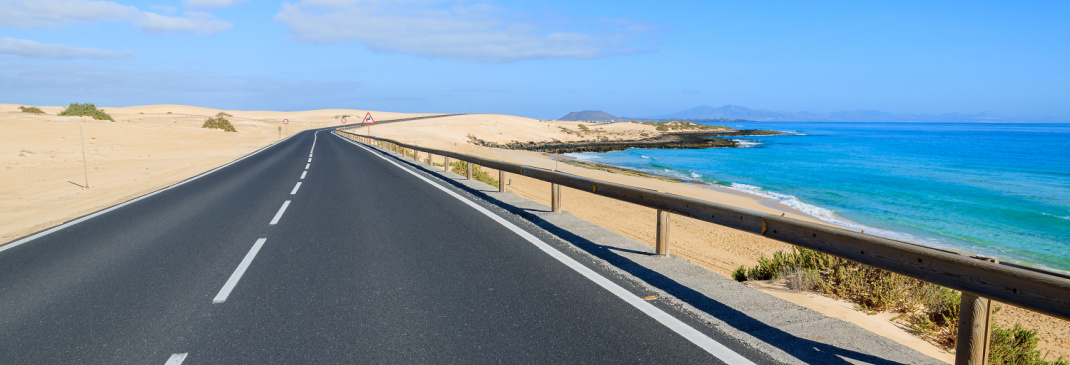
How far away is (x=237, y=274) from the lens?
19.5 ft

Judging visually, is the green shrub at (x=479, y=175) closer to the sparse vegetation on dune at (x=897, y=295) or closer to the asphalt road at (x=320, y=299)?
the asphalt road at (x=320, y=299)

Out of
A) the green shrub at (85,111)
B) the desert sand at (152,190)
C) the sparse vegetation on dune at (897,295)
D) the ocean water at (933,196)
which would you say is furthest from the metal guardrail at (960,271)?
the green shrub at (85,111)

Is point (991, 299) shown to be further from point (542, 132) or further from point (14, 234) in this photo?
point (542, 132)

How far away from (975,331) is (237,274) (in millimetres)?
6257

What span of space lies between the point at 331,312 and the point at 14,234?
769 centimetres

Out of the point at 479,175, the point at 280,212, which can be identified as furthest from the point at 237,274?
the point at 479,175

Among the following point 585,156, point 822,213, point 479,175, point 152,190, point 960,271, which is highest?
point 960,271

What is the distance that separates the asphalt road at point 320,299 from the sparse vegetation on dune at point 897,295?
2.11m

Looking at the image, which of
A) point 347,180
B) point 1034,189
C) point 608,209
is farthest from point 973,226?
point 347,180

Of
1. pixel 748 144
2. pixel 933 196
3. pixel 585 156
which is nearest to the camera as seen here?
pixel 933 196

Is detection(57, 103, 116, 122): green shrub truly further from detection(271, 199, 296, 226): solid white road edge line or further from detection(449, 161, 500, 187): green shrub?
detection(271, 199, 296, 226): solid white road edge line

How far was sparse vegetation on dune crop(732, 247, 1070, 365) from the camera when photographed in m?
4.49

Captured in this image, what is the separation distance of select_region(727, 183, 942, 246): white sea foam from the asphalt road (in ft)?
33.0

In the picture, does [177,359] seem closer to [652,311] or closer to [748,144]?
[652,311]
